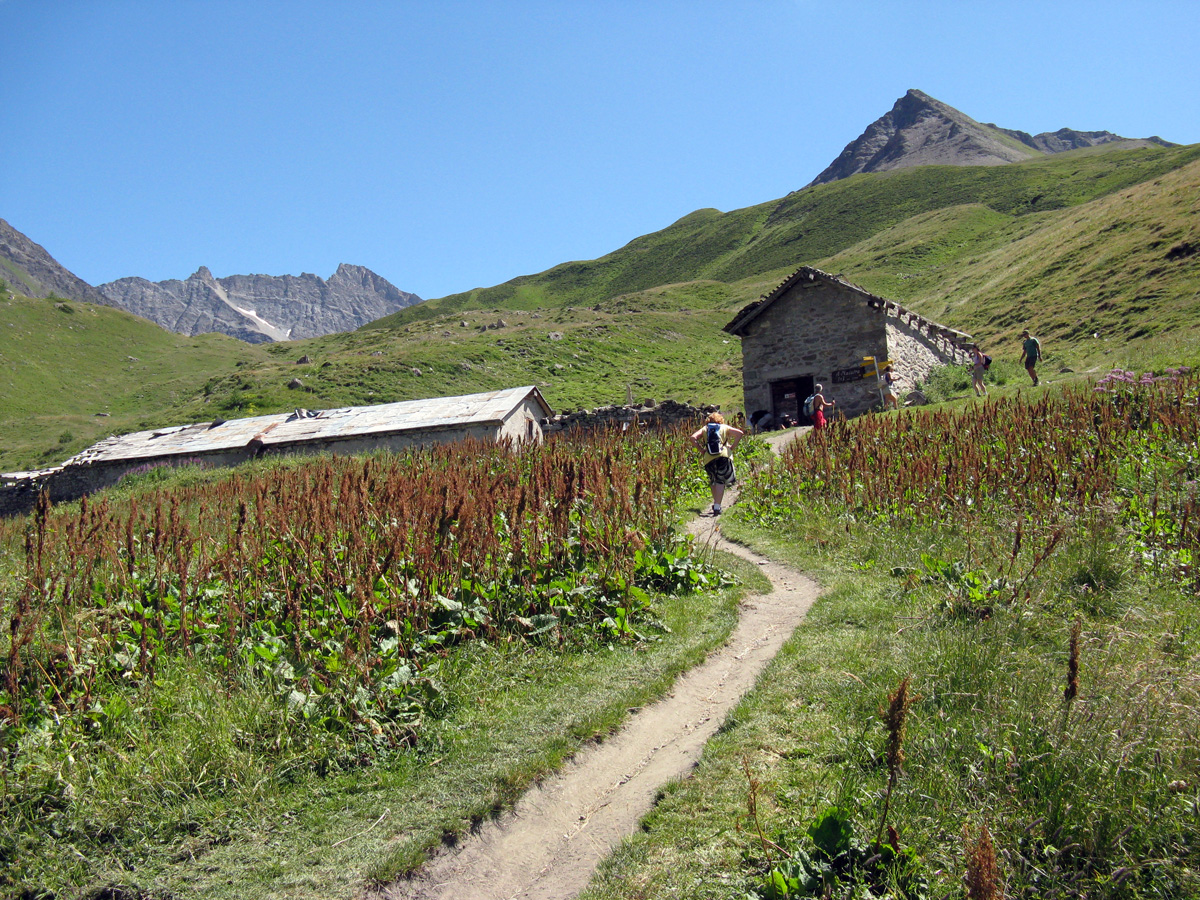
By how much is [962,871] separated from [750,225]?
533 ft

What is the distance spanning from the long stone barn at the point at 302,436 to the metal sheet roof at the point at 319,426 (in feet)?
0.12

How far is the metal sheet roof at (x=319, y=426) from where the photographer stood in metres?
24.7

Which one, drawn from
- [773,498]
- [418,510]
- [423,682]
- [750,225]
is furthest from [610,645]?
[750,225]

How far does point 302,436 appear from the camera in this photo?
25.7 m

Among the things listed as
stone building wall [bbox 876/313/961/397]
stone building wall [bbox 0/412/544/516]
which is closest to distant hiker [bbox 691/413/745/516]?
stone building wall [bbox 0/412/544/516]

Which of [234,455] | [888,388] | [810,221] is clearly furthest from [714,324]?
[810,221]

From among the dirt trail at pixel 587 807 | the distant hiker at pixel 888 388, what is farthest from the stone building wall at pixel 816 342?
the dirt trail at pixel 587 807

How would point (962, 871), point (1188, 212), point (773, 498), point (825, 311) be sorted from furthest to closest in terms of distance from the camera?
1. point (1188, 212)
2. point (825, 311)
3. point (773, 498)
4. point (962, 871)

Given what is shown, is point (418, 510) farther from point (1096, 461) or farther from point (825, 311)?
point (825, 311)

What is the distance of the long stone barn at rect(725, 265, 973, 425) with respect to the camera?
24562 millimetres

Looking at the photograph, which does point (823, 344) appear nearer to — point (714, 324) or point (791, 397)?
point (791, 397)

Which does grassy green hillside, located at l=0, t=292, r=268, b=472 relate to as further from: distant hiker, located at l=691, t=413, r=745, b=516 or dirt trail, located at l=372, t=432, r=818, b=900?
dirt trail, located at l=372, t=432, r=818, b=900

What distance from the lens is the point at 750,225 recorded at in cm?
15362

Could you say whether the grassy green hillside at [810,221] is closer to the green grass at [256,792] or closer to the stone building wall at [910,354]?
the stone building wall at [910,354]
